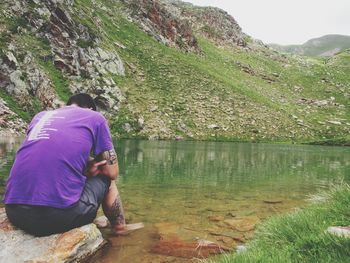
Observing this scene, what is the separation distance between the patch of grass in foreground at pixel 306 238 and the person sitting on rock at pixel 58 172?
2698mm

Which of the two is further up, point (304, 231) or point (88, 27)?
point (88, 27)

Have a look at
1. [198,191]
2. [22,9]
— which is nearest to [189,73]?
[22,9]

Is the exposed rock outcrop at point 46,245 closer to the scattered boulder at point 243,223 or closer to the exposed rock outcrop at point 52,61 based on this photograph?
the scattered boulder at point 243,223

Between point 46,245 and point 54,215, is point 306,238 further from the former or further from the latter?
point 46,245

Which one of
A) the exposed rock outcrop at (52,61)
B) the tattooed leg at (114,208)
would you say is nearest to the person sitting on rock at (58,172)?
the tattooed leg at (114,208)

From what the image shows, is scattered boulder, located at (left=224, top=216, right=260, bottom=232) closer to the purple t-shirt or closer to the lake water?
the lake water

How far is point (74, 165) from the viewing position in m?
6.44

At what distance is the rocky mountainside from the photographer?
43.9 m

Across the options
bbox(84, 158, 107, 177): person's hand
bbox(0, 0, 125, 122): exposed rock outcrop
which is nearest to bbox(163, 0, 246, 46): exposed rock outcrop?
bbox(0, 0, 125, 122): exposed rock outcrop

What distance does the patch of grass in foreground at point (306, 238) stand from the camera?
180 inches

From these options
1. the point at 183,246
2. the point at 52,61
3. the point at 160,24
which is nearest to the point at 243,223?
the point at 183,246

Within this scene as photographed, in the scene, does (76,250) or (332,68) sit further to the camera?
(332,68)

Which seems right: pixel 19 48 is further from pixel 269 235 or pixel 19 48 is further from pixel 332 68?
pixel 332 68

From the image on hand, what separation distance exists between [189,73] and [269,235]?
5541cm
